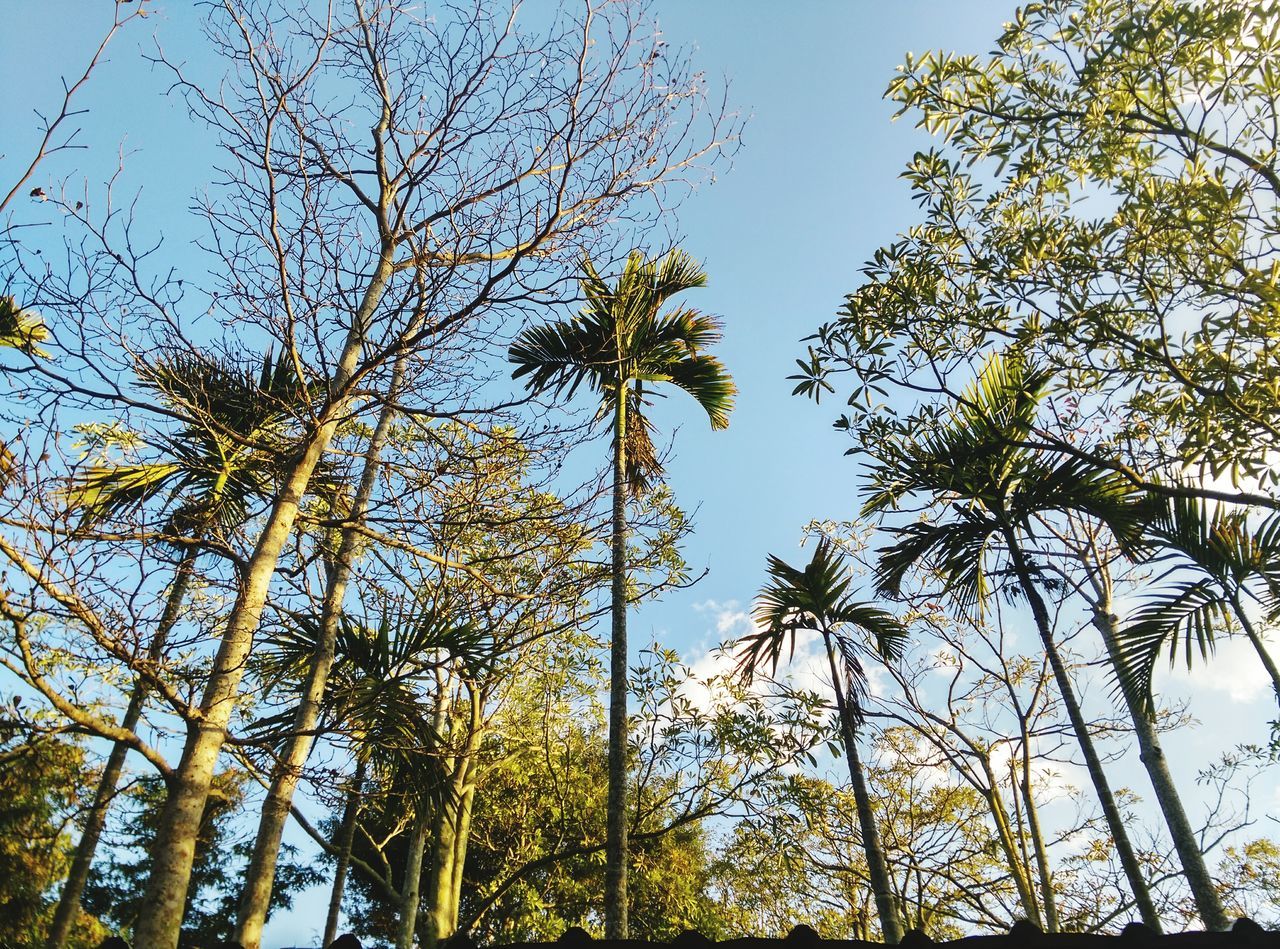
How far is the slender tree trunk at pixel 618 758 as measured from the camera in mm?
5699

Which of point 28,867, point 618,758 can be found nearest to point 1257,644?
point 618,758

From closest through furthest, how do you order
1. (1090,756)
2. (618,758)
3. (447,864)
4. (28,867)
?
(1090,756) → (618,758) → (447,864) → (28,867)

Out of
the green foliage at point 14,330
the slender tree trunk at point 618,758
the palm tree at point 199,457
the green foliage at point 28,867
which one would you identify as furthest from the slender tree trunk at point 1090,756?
the green foliage at point 28,867

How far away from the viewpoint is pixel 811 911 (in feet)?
41.1

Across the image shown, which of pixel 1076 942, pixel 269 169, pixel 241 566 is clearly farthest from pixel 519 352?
pixel 1076 942

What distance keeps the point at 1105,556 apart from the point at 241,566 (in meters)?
8.22

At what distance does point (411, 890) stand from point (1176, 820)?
6.51 metres

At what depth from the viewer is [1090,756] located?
5617 mm

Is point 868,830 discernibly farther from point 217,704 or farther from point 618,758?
point 217,704

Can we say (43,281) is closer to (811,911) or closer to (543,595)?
(543,595)

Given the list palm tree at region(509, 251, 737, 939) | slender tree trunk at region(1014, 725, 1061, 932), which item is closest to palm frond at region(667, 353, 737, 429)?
palm tree at region(509, 251, 737, 939)

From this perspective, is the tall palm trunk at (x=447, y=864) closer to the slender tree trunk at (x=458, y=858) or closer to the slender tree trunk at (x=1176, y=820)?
the slender tree trunk at (x=458, y=858)

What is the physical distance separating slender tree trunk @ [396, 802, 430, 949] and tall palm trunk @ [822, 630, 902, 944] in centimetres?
389

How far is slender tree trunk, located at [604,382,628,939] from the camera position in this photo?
5699mm
